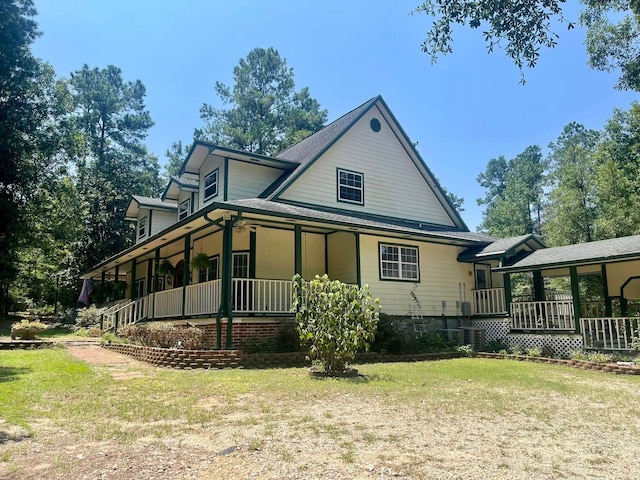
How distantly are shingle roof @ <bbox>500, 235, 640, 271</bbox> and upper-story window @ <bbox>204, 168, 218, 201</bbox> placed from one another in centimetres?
1057

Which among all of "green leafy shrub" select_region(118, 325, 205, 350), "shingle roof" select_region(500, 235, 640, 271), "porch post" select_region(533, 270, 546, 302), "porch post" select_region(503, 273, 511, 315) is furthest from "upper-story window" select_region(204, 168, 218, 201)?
"porch post" select_region(533, 270, 546, 302)

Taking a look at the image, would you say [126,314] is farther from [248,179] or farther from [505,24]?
[505,24]

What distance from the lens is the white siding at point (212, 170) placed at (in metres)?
17.3

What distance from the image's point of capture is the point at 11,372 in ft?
31.7

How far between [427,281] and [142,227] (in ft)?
54.5

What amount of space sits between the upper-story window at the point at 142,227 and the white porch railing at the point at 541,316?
18844mm

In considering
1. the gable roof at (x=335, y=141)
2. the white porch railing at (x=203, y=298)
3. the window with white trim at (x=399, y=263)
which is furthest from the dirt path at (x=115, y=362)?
the window with white trim at (x=399, y=263)

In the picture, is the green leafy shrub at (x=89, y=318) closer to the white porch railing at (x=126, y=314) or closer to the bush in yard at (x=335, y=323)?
the white porch railing at (x=126, y=314)

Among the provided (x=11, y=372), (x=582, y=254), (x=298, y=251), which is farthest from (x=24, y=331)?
(x=582, y=254)

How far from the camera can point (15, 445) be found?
16.3ft

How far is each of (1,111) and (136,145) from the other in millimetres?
17713

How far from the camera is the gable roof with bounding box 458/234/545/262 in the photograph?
16.7 meters

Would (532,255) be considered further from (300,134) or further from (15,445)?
(300,134)

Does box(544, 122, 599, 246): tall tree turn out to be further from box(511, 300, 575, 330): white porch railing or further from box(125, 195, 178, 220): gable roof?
box(125, 195, 178, 220): gable roof
